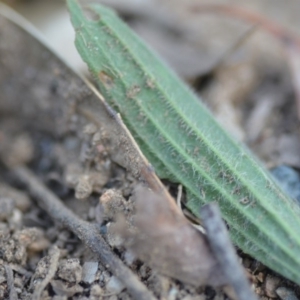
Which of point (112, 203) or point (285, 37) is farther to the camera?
point (285, 37)

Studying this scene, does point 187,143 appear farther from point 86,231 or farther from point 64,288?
point 64,288

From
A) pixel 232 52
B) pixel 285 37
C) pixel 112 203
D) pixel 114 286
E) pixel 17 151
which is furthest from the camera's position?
pixel 232 52

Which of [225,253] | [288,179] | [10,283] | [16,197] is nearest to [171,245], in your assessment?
[225,253]

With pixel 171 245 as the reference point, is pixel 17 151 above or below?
above

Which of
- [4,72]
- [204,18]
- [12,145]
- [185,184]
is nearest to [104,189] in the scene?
[185,184]

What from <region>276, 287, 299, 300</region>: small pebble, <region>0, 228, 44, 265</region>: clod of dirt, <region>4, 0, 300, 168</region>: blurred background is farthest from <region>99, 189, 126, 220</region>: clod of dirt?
<region>4, 0, 300, 168</region>: blurred background

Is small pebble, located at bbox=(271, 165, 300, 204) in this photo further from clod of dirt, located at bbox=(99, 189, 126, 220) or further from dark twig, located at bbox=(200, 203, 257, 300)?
clod of dirt, located at bbox=(99, 189, 126, 220)

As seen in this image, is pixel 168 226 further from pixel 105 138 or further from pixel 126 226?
pixel 105 138

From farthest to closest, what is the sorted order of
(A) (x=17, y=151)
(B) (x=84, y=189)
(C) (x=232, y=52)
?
(C) (x=232, y=52), (A) (x=17, y=151), (B) (x=84, y=189)

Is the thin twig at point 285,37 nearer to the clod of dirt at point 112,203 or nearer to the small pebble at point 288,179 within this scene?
the small pebble at point 288,179
